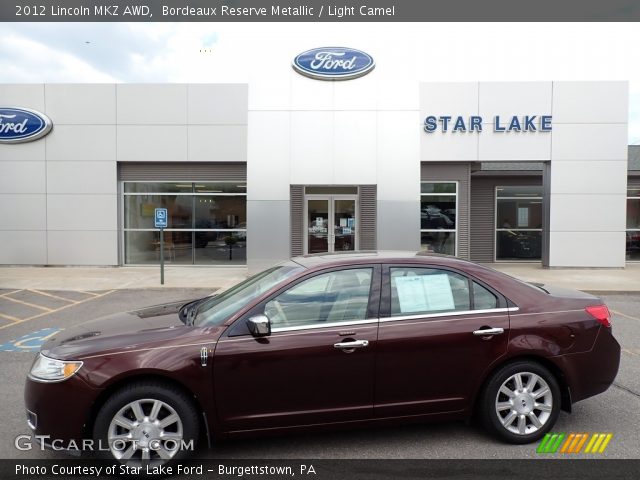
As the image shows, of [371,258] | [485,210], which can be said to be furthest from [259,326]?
[485,210]

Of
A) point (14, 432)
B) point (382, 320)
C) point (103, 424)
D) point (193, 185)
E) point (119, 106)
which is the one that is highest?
point (119, 106)

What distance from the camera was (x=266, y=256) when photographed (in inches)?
571

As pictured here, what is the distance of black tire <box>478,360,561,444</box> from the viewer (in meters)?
3.82

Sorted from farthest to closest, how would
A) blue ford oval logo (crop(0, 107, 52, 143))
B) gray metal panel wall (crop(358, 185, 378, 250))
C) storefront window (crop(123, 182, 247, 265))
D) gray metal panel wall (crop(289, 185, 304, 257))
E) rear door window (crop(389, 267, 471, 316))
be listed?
storefront window (crop(123, 182, 247, 265)), blue ford oval logo (crop(0, 107, 52, 143)), gray metal panel wall (crop(289, 185, 304, 257)), gray metal panel wall (crop(358, 185, 378, 250)), rear door window (crop(389, 267, 471, 316))

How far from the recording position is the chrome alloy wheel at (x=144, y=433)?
3389 mm

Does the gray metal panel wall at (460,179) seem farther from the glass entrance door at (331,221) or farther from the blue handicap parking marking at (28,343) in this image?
the blue handicap parking marking at (28,343)

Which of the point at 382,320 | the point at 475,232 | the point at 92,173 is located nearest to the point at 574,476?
the point at 382,320

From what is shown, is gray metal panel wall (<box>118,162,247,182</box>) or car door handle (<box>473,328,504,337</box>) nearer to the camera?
car door handle (<box>473,328,504,337</box>)

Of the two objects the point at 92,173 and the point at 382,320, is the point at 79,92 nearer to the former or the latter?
the point at 92,173

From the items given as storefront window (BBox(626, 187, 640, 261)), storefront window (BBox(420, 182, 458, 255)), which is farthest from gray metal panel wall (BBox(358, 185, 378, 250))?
storefront window (BBox(626, 187, 640, 261))

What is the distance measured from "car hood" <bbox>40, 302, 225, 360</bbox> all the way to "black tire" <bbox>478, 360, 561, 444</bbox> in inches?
82.9

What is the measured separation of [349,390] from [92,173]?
15.8 m

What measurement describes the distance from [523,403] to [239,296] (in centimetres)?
240

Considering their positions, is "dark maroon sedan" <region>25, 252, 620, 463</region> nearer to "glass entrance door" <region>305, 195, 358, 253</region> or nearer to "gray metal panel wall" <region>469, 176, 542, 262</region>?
"glass entrance door" <region>305, 195, 358, 253</region>
